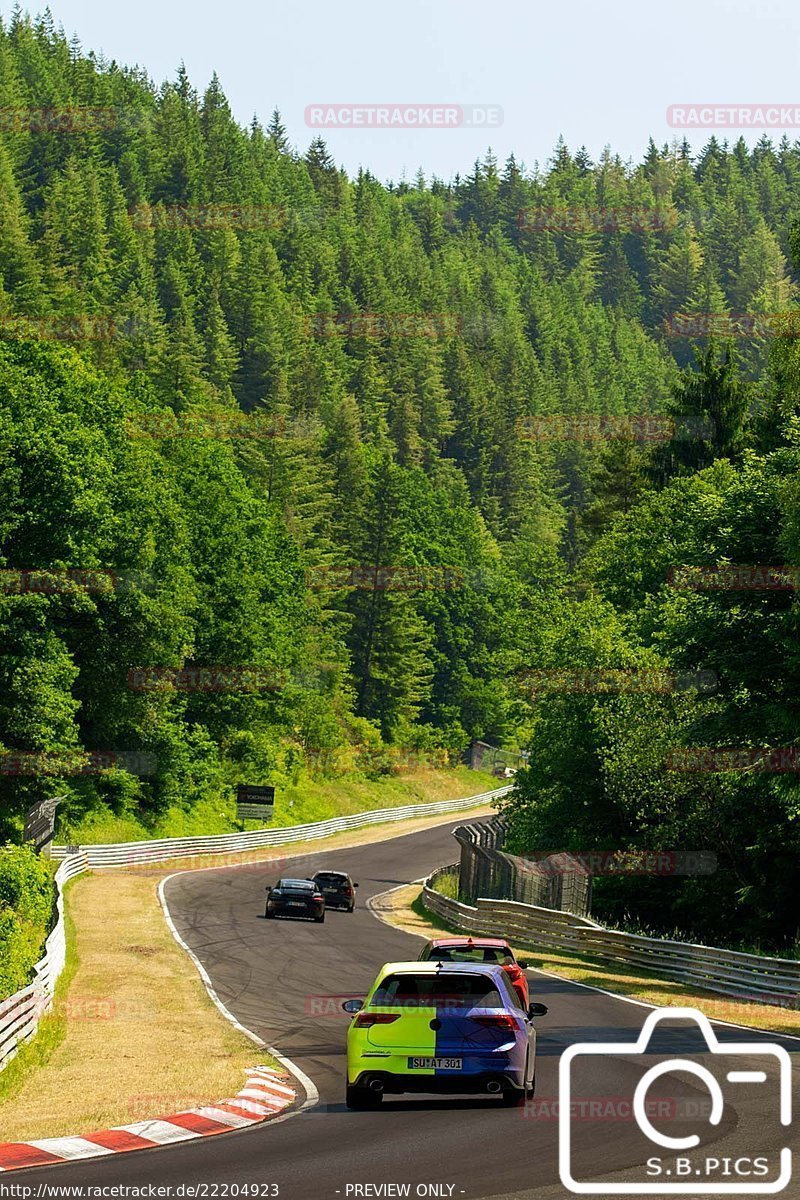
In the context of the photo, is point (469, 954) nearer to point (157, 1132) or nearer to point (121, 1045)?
point (121, 1045)

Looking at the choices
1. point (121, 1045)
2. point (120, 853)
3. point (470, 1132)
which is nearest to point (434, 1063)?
point (470, 1132)

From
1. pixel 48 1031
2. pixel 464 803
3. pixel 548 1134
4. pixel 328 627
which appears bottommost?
pixel 464 803

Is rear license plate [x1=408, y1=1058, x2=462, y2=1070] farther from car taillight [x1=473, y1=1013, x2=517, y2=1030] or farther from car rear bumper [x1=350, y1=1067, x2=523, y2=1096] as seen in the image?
car taillight [x1=473, y1=1013, x2=517, y2=1030]

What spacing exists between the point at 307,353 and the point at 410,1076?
155 m

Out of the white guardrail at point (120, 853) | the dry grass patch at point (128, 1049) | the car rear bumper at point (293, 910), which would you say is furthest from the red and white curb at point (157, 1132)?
the car rear bumper at point (293, 910)

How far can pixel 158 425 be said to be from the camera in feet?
318

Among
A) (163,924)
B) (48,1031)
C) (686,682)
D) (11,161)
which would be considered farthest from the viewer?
(11,161)

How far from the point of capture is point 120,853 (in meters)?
64.7

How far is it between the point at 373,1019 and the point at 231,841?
60356 millimetres

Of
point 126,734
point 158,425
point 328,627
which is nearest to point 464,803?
point 328,627

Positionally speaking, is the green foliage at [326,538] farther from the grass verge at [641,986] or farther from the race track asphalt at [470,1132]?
the race track asphalt at [470,1132]

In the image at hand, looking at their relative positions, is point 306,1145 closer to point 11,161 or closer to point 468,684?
point 468,684

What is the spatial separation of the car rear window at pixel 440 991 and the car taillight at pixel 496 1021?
18 cm

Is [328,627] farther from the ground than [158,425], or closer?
closer
